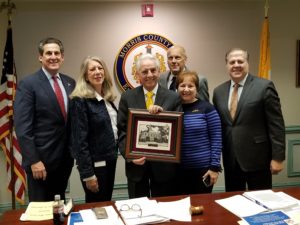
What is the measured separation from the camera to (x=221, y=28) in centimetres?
385

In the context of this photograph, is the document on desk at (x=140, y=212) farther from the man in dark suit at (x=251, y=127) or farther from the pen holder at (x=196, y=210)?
the man in dark suit at (x=251, y=127)

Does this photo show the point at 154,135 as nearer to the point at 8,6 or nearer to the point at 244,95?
the point at 244,95

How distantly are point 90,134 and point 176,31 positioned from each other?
189cm

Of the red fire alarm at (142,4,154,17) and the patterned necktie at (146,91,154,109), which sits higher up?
the red fire alarm at (142,4,154,17)

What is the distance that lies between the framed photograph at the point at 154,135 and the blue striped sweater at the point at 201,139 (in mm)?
188

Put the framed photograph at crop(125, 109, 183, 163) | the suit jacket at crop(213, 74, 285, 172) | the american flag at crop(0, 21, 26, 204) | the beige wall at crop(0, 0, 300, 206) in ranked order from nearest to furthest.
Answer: the framed photograph at crop(125, 109, 183, 163), the suit jacket at crop(213, 74, 285, 172), the american flag at crop(0, 21, 26, 204), the beige wall at crop(0, 0, 300, 206)

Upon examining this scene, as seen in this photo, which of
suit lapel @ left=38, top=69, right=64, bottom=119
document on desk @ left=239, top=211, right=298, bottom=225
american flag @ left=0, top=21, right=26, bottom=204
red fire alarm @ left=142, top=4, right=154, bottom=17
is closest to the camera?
document on desk @ left=239, top=211, right=298, bottom=225

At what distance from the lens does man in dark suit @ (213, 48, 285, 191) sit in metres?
2.53

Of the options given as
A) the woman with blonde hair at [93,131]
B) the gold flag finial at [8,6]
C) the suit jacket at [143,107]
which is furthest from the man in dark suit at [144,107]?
the gold flag finial at [8,6]

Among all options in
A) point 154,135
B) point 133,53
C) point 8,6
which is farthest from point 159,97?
point 8,6

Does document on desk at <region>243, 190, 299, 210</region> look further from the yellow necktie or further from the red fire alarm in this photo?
the red fire alarm

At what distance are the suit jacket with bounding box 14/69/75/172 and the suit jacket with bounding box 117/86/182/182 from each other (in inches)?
18.1

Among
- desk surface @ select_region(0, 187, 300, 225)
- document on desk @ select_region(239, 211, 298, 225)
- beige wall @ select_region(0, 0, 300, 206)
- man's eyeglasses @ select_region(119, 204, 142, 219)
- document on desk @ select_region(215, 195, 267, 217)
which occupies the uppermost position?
beige wall @ select_region(0, 0, 300, 206)

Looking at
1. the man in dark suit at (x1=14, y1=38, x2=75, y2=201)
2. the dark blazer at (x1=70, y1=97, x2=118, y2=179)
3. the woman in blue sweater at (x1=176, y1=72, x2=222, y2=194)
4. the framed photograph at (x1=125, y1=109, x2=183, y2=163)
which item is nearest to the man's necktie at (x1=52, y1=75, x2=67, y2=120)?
the man in dark suit at (x1=14, y1=38, x2=75, y2=201)
